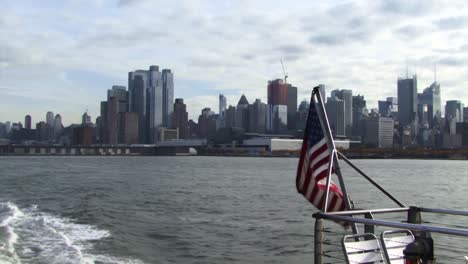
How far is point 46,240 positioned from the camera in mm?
20844

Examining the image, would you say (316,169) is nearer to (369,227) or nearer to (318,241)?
(369,227)

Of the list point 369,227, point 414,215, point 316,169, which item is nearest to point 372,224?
point 369,227

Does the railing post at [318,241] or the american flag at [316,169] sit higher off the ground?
the american flag at [316,169]

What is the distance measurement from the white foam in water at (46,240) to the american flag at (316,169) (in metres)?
10.2

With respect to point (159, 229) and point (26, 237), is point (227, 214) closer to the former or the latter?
point (159, 229)

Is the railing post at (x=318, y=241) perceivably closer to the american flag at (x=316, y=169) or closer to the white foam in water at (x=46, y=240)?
the american flag at (x=316, y=169)

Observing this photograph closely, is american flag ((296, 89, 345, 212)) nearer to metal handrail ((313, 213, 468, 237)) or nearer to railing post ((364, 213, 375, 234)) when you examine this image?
railing post ((364, 213, 375, 234))

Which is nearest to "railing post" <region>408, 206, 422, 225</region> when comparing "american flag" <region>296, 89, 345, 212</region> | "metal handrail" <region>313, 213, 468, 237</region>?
"american flag" <region>296, 89, 345, 212</region>

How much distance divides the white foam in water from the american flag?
1016 centimetres

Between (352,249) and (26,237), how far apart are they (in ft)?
55.7

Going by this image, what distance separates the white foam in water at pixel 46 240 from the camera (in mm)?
17734

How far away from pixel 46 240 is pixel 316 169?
579 inches

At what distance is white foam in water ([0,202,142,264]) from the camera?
17.7 metres

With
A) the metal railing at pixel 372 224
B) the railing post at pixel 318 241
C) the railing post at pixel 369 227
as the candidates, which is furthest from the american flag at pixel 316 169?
the railing post at pixel 318 241
